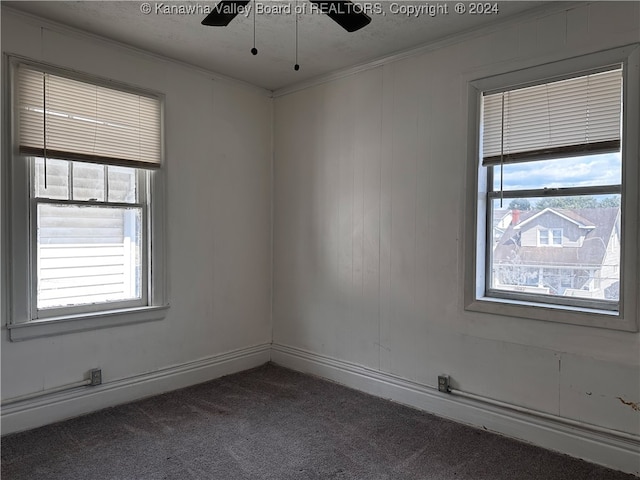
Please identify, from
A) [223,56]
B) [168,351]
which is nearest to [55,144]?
[223,56]

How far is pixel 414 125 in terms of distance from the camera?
3236 mm

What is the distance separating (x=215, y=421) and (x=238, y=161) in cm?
224

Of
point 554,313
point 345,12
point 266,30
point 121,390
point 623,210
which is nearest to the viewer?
point 345,12

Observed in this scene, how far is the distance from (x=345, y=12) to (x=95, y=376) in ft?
9.51

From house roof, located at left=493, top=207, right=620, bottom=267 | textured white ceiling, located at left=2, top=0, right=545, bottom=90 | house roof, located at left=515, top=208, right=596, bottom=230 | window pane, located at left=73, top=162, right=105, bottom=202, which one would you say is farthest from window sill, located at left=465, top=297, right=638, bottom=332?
window pane, located at left=73, top=162, right=105, bottom=202

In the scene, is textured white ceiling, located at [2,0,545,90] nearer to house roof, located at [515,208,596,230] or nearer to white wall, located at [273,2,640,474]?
white wall, located at [273,2,640,474]

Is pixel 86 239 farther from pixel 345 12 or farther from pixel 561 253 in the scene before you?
pixel 561 253

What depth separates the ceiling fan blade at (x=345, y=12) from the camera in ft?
6.16

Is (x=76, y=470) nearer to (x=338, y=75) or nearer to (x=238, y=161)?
(x=238, y=161)

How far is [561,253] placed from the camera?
8.85 ft

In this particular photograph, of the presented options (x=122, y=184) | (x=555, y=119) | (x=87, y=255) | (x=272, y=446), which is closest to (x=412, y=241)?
(x=555, y=119)

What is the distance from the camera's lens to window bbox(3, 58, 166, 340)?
2.78 metres

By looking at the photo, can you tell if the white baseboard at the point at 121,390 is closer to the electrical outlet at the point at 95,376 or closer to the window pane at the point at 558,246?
the electrical outlet at the point at 95,376

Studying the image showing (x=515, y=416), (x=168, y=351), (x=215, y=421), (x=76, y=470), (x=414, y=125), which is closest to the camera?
(x=76, y=470)
